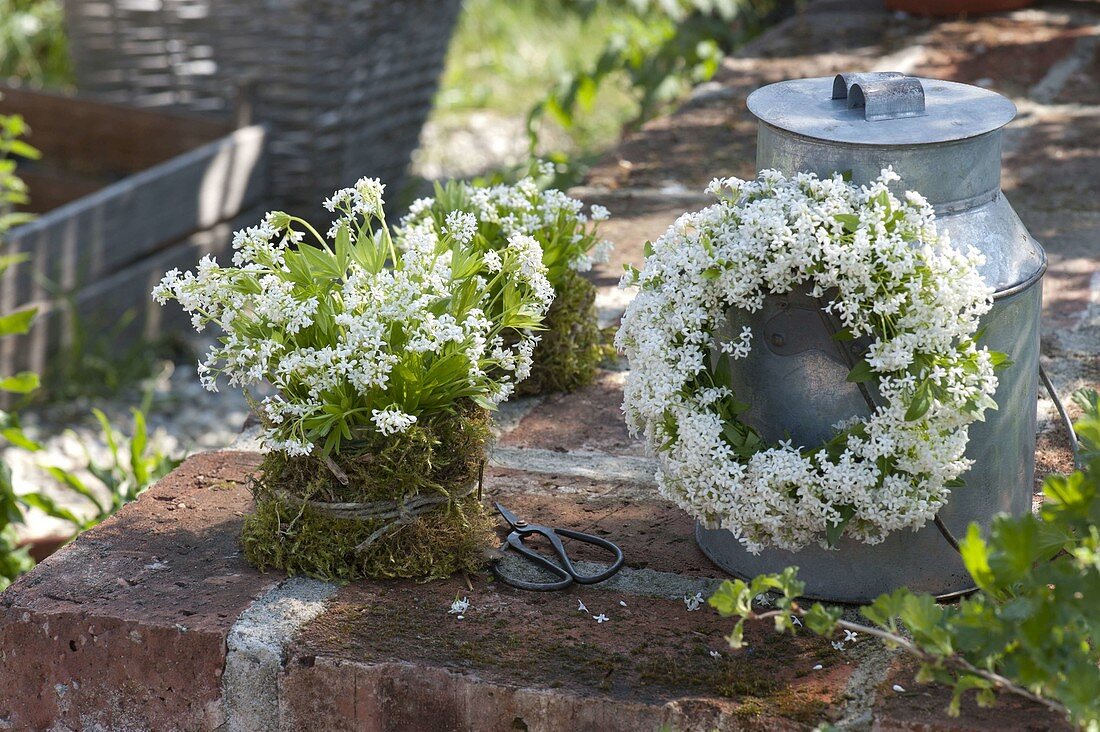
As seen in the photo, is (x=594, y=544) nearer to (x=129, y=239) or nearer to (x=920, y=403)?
(x=920, y=403)

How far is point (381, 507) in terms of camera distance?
161 centimetres

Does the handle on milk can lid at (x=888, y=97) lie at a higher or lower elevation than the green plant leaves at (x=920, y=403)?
higher

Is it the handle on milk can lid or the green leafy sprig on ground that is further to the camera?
the handle on milk can lid

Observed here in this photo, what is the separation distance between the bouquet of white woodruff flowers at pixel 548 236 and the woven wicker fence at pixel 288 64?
3312 millimetres

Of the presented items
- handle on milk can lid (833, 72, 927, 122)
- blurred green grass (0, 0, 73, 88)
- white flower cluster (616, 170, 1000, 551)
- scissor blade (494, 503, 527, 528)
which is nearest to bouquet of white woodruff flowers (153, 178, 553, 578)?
scissor blade (494, 503, 527, 528)

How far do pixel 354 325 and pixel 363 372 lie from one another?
57 millimetres

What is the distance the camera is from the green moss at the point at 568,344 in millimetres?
2115

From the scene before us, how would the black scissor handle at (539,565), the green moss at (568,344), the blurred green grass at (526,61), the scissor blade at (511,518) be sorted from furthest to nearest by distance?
the blurred green grass at (526,61)
the green moss at (568,344)
the scissor blade at (511,518)
the black scissor handle at (539,565)

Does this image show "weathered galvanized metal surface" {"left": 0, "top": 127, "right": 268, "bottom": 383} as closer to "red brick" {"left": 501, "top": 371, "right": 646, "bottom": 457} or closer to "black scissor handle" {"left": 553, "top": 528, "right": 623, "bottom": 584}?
"red brick" {"left": 501, "top": 371, "right": 646, "bottom": 457}

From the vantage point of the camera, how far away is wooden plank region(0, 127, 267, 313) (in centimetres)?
419

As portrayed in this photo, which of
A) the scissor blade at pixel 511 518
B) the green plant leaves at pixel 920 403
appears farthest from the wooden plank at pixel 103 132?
the green plant leaves at pixel 920 403

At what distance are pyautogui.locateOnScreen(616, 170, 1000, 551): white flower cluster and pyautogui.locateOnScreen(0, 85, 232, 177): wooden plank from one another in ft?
13.3

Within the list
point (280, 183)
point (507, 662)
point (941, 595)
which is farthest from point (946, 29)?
point (507, 662)

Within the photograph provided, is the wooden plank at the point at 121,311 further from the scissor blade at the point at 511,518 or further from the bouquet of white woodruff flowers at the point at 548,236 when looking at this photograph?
the scissor blade at the point at 511,518
